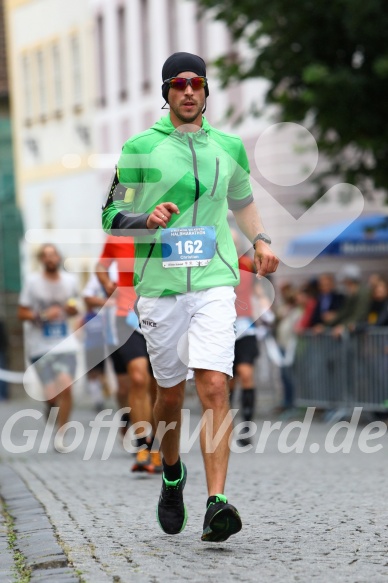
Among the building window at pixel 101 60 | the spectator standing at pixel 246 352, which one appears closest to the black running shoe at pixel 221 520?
the spectator standing at pixel 246 352

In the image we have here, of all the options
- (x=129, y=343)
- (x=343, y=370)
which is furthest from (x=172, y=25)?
(x=129, y=343)

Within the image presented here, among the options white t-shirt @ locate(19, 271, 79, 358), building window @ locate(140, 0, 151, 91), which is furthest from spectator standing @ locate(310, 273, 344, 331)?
building window @ locate(140, 0, 151, 91)

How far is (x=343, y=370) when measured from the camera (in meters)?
19.1

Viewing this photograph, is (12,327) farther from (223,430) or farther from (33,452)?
(223,430)

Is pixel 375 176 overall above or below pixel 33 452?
above

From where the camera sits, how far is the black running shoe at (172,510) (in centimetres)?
743

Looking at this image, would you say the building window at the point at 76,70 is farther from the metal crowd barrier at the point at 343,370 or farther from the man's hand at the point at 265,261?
the man's hand at the point at 265,261

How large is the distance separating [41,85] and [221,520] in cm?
4067

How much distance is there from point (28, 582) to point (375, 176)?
1483cm

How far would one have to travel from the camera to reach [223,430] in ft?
23.4

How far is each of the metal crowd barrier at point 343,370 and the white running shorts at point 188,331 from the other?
428 inches

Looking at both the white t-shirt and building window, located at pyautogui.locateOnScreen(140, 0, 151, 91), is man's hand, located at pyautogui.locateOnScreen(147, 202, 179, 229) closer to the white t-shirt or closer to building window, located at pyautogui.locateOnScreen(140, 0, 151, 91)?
the white t-shirt

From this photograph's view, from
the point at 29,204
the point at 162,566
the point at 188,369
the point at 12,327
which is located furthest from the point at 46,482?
the point at 29,204

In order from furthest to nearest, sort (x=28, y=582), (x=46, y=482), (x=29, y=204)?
(x=29, y=204), (x=46, y=482), (x=28, y=582)
